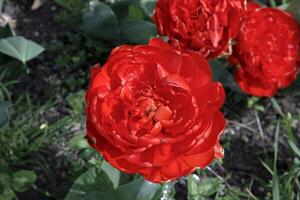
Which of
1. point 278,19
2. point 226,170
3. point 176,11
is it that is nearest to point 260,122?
point 226,170

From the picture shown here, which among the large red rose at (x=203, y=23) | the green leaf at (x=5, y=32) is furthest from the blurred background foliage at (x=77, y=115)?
the large red rose at (x=203, y=23)

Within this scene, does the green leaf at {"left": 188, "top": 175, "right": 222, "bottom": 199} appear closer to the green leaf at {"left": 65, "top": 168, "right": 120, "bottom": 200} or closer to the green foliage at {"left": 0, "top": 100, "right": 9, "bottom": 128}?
the green leaf at {"left": 65, "top": 168, "right": 120, "bottom": 200}

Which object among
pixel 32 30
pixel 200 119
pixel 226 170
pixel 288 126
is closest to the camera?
pixel 200 119

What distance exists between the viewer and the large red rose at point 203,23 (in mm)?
1210

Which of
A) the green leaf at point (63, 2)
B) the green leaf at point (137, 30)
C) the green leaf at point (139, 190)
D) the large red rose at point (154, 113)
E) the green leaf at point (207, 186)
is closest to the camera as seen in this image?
the large red rose at point (154, 113)

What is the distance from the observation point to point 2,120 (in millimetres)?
1253

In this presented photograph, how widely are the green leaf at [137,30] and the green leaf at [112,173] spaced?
1.11 feet

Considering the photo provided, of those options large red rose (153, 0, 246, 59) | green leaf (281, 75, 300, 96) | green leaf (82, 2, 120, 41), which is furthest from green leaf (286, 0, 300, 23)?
green leaf (82, 2, 120, 41)

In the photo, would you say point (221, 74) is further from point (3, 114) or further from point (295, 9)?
point (3, 114)

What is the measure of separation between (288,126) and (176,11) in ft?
1.16

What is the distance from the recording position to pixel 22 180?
1324 millimetres

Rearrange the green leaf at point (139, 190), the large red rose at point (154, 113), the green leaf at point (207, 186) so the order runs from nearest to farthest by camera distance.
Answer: the large red rose at point (154, 113)
the green leaf at point (139, 190)
the green leaf at point (207, 186)

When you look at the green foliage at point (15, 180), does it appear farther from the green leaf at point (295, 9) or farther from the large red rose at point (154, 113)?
the green leaf at point (295, 9)

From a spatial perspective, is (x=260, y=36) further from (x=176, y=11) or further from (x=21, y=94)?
(x=21, y=94)
